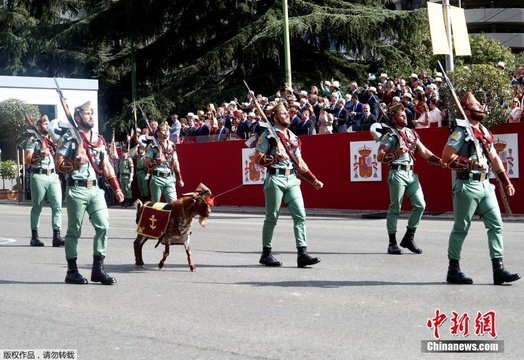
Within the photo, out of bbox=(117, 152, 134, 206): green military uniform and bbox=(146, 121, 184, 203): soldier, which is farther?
bbox=(117, 152, 134, 206): green military uniform

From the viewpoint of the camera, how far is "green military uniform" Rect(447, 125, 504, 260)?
29.8 feet

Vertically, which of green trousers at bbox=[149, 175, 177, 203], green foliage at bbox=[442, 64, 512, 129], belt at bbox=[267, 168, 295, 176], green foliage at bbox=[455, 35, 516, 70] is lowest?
green trousers at bbox=[149, 175, 177, 203]

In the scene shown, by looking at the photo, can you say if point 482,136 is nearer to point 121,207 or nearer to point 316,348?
point 316,348

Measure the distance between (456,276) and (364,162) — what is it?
13.1 m

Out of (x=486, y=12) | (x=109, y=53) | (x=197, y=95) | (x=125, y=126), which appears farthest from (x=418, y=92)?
(x=486, y=12)

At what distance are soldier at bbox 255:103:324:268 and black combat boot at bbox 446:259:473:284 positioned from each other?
6.56 feet

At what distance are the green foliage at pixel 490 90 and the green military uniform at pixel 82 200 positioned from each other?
11.2 meters

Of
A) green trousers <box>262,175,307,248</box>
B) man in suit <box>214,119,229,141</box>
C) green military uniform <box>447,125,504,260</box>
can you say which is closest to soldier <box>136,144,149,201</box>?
man in suit <box>214,119,229,141</box>

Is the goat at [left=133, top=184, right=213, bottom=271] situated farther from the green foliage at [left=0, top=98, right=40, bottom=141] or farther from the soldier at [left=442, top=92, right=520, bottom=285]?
the green foliage at [left=0, top=98, right=40, bottom=141]

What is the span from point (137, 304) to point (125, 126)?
3098cm

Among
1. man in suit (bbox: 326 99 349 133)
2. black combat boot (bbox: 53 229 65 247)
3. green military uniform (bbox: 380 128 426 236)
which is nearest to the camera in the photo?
green military uniform (bbox: 380 128 426 236)

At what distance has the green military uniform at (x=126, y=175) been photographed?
93.9 feet

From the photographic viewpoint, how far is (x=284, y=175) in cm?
1103

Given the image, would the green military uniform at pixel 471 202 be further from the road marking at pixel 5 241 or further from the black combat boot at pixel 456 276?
the road marking at pixel 5 241
